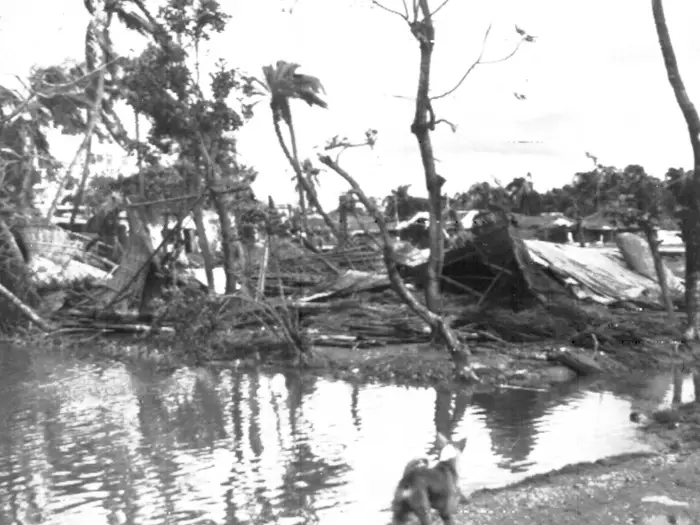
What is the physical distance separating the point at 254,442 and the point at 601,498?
4031 mm

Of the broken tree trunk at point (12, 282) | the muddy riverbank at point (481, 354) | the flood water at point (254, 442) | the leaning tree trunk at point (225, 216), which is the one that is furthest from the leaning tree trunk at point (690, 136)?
the broken tree trunk at point (12, 282)

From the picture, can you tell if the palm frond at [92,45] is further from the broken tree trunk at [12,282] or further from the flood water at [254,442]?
the flood water at [254,442]

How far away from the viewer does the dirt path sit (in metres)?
6.12

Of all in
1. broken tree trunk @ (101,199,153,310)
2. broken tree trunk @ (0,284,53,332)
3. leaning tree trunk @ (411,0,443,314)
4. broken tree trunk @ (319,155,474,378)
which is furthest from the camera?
broken tree trunk @ (101,199,153,310)

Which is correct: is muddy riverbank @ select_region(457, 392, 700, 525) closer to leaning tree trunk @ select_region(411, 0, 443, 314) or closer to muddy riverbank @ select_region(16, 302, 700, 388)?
muddy riverbank @ select_region(16, 302, 700, 388)

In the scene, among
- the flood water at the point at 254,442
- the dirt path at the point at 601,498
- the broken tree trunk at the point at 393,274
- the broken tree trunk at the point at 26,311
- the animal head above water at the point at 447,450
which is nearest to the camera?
the animal head above water at the point at 447,450

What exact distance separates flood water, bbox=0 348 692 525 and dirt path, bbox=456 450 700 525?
1.97 feet

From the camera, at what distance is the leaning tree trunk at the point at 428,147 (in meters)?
14.8

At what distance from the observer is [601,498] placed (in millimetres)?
6645

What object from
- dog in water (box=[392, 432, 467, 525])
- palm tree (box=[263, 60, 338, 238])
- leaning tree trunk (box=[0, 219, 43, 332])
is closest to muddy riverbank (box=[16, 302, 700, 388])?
leaning tree trunk (box=[0, 219, 43, 332])

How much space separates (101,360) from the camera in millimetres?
16359

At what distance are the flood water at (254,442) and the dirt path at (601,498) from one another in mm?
600

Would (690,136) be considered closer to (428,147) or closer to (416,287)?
(428,147)

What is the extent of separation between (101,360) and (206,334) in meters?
2.17
